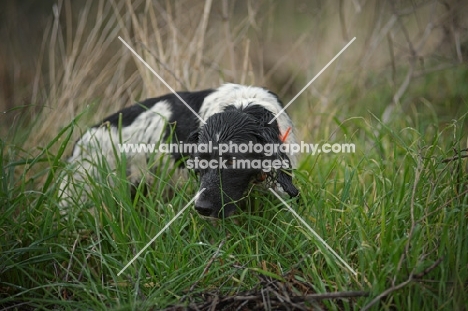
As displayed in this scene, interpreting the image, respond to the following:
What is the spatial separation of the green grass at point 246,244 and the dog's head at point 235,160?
156 millimetres

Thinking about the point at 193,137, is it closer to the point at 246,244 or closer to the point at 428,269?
the point at 246,244

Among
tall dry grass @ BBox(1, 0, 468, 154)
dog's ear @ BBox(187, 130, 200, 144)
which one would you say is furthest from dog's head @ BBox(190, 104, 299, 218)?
tall dry grass @ BBox(1, 0, 468, 154)

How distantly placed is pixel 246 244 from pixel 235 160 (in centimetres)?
54

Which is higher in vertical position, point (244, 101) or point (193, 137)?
point (244, 101)

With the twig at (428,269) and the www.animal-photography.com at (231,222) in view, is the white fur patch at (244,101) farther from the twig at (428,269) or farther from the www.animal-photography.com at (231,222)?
the twig at (428,269)

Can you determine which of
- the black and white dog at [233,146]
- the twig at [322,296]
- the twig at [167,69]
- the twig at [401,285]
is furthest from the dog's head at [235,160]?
the twig at [167,69]

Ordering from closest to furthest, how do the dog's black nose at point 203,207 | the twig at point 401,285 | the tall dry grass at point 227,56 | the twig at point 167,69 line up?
the twig at point 401,285, the dog's black nose at point 203,207, the twig at point 167,69, the tall dry grass at point 227,56

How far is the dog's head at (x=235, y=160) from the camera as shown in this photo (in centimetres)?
321

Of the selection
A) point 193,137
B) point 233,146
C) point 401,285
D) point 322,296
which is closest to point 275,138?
point 233,146

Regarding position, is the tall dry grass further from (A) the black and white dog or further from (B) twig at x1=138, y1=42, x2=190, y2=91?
(A) the black and white dog

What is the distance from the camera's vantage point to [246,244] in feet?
10.2

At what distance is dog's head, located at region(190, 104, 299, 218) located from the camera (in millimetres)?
3215

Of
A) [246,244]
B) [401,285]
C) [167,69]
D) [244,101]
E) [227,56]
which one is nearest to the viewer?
[401,285]

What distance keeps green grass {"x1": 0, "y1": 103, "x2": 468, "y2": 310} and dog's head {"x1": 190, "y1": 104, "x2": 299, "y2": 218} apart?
16cm
